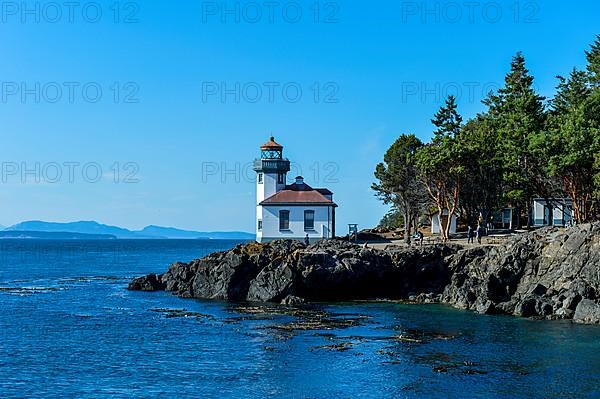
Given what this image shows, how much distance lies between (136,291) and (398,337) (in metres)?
29.0

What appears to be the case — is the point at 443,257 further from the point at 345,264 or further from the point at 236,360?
A: the point at 236,360

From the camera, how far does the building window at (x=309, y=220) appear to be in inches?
2506

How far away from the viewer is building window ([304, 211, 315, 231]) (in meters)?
63.7

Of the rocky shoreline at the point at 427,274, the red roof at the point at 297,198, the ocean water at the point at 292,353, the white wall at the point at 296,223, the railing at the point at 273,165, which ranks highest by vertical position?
the railing at the point at 273,165

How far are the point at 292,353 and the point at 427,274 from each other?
21.3 meters

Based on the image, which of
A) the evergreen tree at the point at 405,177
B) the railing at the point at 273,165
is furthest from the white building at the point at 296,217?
the evergreen tree at the point at 405,177

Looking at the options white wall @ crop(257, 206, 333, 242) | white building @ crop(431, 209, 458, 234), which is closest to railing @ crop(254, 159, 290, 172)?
white wall @ crop(257, 206, 333, 242)

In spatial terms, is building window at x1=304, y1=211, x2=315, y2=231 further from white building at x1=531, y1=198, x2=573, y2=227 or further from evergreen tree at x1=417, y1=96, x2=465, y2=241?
white building at x1=531, y1=198, x2=573, y2=227

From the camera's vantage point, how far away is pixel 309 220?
6375cm

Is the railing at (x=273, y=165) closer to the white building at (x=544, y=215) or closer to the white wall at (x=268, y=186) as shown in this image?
the white wall at (x=268, y=186)

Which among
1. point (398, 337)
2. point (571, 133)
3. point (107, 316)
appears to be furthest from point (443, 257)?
point (107, 316)

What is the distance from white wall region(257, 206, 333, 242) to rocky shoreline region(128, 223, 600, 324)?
9.31m

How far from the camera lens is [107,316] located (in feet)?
137

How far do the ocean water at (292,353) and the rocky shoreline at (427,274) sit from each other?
2.29 meters
